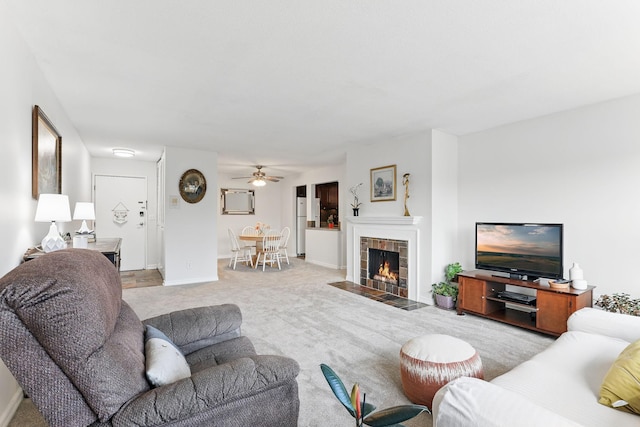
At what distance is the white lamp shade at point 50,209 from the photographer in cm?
223

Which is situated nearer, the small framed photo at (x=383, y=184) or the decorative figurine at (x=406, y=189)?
the decorative figurine at (x=406, y=189)

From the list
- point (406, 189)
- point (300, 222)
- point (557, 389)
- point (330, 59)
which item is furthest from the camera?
point (300, 222)

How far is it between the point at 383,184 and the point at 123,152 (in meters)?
4.64

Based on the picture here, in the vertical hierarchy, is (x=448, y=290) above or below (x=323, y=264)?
above

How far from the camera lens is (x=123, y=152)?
591 cm

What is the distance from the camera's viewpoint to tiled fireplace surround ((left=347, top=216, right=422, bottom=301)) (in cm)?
460

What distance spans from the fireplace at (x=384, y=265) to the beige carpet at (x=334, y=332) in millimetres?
587

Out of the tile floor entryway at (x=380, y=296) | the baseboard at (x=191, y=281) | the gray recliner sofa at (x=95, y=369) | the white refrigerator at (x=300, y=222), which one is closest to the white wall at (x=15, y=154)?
the gray recliner sofa at (x=95, y=369)

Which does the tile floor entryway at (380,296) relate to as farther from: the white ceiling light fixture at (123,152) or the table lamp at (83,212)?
the white ceiling light fixture at (123,152)

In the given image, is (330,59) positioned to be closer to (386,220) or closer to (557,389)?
(557,389)

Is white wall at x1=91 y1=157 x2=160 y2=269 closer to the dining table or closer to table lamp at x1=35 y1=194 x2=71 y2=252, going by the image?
the dining table

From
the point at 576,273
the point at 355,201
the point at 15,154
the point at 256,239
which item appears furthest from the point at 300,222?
the point at 15,154

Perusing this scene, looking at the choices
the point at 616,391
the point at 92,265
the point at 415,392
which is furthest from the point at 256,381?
the point at 616,391

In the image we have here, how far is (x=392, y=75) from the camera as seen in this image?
2.72 metres
